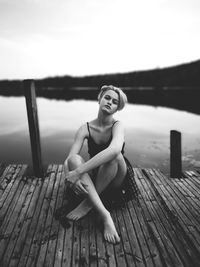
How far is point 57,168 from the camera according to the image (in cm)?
507

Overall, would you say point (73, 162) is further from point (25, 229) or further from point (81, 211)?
point (25, 229)

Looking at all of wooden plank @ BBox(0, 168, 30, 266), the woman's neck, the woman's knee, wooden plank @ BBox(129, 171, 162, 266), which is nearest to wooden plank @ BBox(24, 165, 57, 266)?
wooden plank @ BBox(0, 168, 30, 266)

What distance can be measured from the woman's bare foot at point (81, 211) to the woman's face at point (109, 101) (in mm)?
1285

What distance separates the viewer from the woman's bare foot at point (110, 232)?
2.66 metres

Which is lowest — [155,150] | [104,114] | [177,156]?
[155,150]

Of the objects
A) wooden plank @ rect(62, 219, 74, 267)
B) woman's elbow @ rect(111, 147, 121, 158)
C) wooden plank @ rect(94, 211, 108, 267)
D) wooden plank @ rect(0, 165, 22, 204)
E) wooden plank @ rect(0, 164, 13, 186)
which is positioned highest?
woman's elbow @ rect(111, 147, 121, 158)

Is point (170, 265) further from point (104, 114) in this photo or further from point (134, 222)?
point (104, 114)

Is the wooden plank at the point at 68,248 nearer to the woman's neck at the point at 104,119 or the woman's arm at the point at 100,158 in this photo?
the woman's arm at the point at 100,158

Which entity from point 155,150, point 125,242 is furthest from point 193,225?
point 155,150

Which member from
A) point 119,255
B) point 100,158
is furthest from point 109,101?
point 119,255

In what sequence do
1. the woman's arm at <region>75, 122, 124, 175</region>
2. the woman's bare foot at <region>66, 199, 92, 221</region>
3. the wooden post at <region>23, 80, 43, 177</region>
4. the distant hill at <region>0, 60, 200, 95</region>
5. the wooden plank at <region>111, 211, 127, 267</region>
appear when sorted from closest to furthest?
the wooden plank at <region>111, 211, 127, 267</region> < the woman's arm at <region>75, 122, 124, 175</region> < the woman's bare foot at <region>66, 199, 92, 221</region> < the wooden post at <region>23, 80, 43, 177</region> < the distant hill at <region>0, 60, 200, 95</region>

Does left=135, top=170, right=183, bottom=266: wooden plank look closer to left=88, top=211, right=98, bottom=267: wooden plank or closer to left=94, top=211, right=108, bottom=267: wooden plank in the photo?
left=94, top=211, right=108, bottom=267: wooden plank

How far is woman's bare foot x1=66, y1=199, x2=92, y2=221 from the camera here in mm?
3055

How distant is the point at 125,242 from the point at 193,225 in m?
0.99
